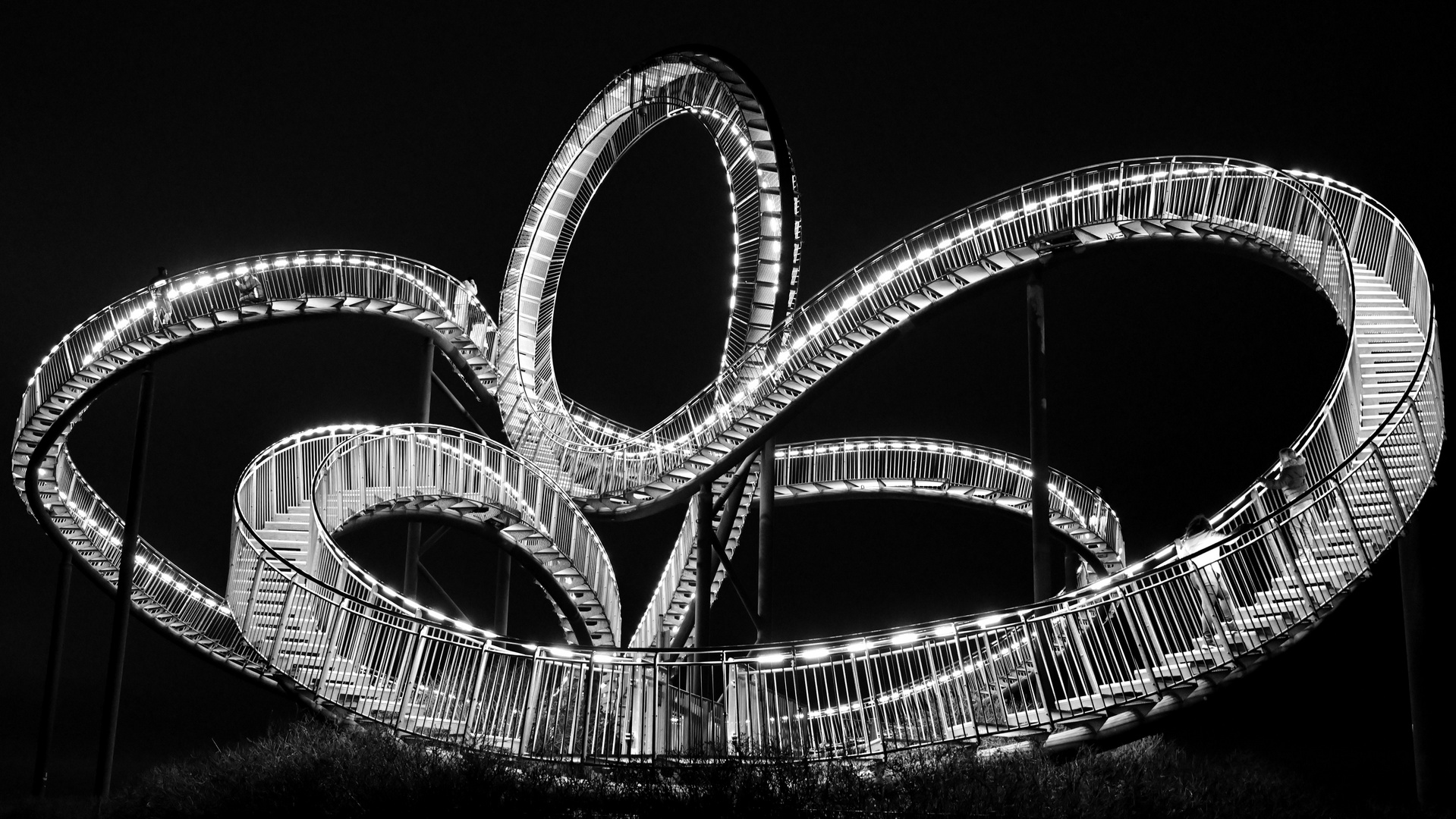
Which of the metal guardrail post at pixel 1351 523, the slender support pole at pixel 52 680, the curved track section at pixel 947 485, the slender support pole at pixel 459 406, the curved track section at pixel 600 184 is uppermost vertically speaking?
the curved track section at pixel 600 184

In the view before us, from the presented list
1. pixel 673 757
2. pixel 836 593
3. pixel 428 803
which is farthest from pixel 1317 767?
pixel 836 593

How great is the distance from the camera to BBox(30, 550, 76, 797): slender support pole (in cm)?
2186

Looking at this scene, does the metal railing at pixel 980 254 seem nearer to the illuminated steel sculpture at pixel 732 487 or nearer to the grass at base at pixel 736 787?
the illuminated steel sculpture at pixel 732 487

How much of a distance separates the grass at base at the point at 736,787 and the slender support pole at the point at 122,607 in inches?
181

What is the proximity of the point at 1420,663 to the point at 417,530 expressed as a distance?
620 inches

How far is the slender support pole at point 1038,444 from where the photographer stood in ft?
60.4

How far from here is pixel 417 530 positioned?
74.0 ft

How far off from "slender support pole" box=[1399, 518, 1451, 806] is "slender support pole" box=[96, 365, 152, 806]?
1647 cm

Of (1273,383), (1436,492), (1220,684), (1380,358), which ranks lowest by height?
(1220,684)

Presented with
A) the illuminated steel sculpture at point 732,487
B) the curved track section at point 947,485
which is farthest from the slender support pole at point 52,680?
the curved track section at point 947,485

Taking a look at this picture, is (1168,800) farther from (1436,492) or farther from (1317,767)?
(1317,767)

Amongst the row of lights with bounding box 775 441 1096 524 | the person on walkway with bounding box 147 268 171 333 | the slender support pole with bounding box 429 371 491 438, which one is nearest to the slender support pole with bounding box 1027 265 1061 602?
the row of lights with bounding box 775 441 1096 524

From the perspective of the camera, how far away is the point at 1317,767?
2292cm

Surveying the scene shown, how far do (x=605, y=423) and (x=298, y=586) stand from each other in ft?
43.6
